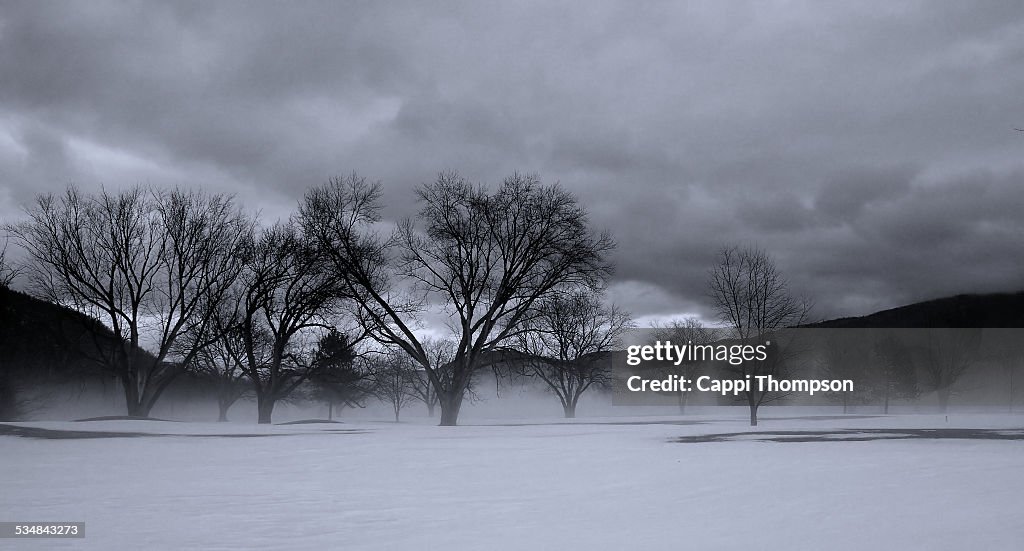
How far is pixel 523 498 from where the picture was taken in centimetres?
923

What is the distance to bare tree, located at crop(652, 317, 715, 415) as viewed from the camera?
7894cm

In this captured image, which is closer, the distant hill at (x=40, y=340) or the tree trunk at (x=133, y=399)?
the tree trunk at (x=133, y=399)

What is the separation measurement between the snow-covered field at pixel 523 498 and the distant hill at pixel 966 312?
13403 cm

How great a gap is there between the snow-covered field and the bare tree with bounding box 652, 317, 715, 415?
63381mm

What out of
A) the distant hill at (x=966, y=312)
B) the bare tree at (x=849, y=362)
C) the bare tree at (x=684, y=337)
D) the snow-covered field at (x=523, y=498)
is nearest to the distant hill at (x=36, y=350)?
the snow-covered field at (x=523, y=498)

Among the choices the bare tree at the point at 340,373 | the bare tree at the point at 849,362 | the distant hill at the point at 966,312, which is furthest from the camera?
the distant hill at the point at 966,312

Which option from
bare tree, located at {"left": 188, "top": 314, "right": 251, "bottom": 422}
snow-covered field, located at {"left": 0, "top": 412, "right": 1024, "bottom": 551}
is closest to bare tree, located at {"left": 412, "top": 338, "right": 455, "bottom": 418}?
bare tree, located at {"left": 188, "top": 314, "right": 251, "bottom": 422}

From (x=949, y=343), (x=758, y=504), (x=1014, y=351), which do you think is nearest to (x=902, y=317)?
(x=1014, y=351)

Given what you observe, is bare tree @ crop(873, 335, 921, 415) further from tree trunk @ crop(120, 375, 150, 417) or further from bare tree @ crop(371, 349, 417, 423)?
tree trunk @ crop(120, 375, 150, 417)

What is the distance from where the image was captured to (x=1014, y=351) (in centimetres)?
9119

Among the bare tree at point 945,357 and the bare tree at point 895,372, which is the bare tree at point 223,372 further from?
the bare tree at point 945,357

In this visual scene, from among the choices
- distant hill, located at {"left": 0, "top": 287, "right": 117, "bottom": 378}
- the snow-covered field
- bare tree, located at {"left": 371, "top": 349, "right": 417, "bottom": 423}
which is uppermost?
distant hill, located at {"left": 0, "top": 287, "right": 117, "bottom": 378}

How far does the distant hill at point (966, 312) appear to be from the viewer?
144500 mm

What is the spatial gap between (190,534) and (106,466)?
299 inches
